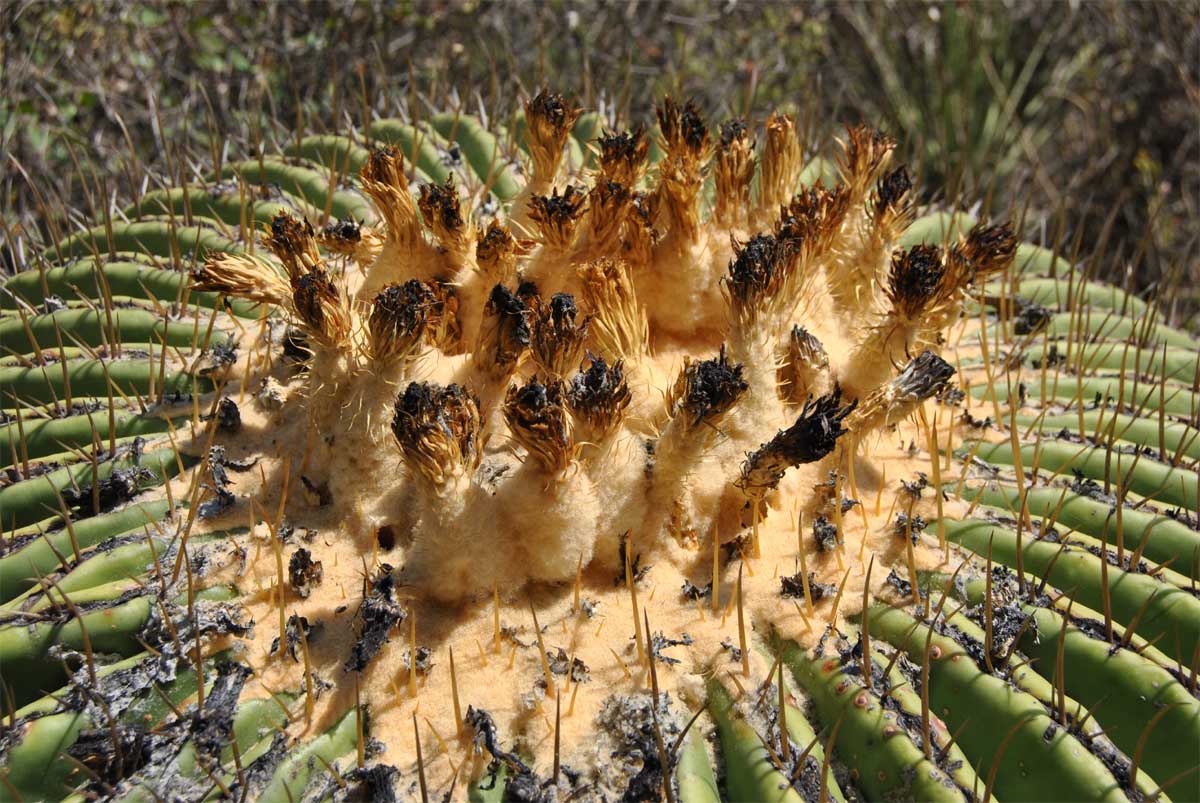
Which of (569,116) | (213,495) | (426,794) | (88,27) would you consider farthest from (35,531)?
(88,27)

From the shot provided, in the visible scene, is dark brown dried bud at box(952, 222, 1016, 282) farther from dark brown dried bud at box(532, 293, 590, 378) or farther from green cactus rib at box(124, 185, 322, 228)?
green cactus rib at box(124, 185, 322, 228)

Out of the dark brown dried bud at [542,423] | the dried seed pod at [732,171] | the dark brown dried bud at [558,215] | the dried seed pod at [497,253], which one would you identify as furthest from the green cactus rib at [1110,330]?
the dark brown dried bud at [542,423]

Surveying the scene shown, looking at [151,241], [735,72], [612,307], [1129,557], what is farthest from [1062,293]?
[735,72]

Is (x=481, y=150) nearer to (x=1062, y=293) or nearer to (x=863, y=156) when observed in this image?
(x=863, y=156)

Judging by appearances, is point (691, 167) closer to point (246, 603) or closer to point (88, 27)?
point (246, 603)

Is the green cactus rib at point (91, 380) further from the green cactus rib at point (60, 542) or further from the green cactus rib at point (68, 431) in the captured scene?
the green cactus rib at point (60, 542)

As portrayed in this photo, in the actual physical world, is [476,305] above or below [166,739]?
above

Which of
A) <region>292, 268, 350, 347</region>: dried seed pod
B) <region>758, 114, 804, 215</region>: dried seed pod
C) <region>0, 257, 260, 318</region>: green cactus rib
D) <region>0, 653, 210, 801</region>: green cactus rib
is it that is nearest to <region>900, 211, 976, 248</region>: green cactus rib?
<region>758, 114, 804, 215</region>: dried seed pod
